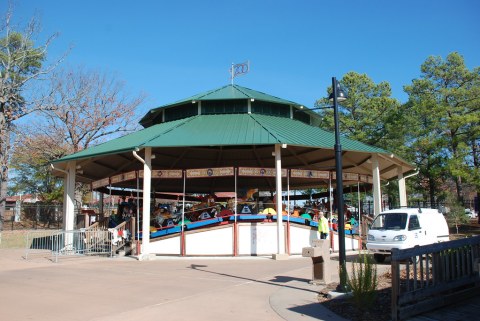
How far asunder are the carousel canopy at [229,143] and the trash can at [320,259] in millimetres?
6433

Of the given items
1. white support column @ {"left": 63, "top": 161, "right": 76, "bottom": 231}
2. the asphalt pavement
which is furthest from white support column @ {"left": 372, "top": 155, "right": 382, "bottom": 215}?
white support column @ {"left": 63, "top": 161, "right": 76, "bottom": 231}

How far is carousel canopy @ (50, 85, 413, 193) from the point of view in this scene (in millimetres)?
17203

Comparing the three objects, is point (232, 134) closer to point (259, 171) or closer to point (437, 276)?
point (259, 171)

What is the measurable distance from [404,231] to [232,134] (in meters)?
7.57

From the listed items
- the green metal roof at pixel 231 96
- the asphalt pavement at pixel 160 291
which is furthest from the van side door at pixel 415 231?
the green metal roof at pixel 231 96

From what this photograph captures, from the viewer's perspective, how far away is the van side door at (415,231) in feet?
49.1

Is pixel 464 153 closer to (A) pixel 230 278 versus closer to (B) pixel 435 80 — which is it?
(B) pixel 435 80

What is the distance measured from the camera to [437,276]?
804 cm

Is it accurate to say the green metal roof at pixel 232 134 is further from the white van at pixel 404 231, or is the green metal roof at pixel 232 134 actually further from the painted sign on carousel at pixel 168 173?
the white van at pixel 404 231

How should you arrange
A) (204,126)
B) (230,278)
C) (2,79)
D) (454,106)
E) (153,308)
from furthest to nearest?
(454,106), (2,79), (204,126), (230,278), (153,308)

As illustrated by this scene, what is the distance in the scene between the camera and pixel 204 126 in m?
19.2

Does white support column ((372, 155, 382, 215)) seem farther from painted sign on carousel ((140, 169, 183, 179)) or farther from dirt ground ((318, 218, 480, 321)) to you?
dirt ground ((318, 218, 480, 321))

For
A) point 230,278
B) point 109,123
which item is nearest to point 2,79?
point 109,123

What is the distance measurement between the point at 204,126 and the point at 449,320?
541 inches
